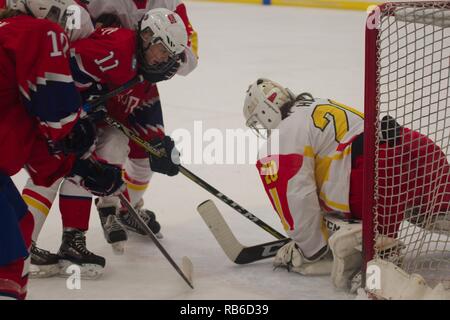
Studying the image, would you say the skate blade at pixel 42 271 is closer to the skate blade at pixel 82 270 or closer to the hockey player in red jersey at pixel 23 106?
the skate blade at pixel 82 270

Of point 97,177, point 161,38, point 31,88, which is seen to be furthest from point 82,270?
point 31,88

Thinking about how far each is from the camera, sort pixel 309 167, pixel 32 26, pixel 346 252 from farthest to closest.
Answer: pixel 309 167, pixel 346 252, pixel 32 26

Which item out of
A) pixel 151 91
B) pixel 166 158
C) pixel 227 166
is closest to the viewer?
pixel 166 158

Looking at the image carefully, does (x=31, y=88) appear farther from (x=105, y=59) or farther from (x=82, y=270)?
(x=82, y=270)

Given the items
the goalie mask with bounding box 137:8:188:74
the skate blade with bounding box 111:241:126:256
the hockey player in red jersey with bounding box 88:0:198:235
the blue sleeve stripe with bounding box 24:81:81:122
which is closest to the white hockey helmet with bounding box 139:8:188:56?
the goalie mask with bounding box 137:8:188:74

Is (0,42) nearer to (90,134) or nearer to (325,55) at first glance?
(90,134)

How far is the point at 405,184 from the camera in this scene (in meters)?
2.74

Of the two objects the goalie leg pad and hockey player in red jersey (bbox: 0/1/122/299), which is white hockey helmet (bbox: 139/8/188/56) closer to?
hockey player in red jersey (bbox: 0/1/122/299)

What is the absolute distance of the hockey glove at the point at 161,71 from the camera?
2748 millimetres

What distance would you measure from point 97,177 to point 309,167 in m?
0.67

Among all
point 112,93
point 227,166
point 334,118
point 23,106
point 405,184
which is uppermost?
point 23,106

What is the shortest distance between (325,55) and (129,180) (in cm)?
345

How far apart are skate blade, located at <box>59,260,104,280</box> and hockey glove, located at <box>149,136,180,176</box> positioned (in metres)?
0.39

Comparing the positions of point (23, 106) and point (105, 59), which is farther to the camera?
point (105, 59)
